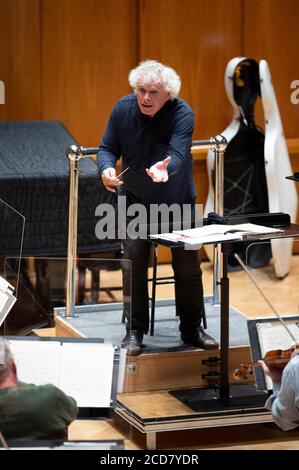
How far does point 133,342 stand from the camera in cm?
563

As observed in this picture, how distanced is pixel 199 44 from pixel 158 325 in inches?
112

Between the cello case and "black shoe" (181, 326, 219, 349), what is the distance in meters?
1.91

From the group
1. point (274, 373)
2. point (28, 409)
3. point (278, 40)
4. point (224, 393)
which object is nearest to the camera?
point (28, 409)

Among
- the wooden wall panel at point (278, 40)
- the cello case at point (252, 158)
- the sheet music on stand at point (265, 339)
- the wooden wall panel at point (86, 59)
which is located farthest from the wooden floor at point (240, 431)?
the wooden wall panel at point (278, 40)

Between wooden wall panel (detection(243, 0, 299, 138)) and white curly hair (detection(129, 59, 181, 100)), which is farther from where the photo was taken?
wooden wall panel (detection(243, 0, 299, 138))

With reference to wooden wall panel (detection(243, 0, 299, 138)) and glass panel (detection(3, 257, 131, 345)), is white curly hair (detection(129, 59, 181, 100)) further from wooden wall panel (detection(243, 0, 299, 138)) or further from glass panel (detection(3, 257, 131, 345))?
wooden wall panel (detection(243, 0, 299, 138))

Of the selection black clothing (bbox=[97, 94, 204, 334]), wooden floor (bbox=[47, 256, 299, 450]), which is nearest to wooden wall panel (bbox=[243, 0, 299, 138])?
wooden floor (bbox=[47, 256, 299, 450])

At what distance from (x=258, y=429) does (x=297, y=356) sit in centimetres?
151

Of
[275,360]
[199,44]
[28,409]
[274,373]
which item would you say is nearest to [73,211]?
[275,360]

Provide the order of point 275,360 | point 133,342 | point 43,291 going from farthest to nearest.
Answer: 1. point 43,291
2. point 133,342
3. point 275,360

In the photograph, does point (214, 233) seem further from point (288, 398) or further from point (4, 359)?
point (4, 359)

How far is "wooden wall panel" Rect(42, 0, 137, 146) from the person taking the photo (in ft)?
25.9
